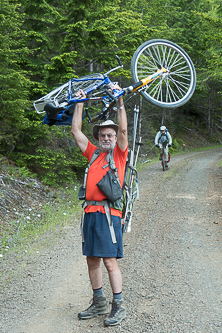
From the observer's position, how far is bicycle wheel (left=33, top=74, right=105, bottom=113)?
154 inches

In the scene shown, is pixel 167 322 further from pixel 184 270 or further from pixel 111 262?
pixel 184 270

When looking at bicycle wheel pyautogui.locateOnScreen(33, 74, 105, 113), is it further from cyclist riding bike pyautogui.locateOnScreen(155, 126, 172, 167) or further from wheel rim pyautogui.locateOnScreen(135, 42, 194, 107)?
cyclist riding bike pyautogui.locateOnScreen(155, 126, 172, 167)

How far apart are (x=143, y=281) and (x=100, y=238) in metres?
1.66

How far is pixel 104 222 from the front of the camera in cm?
370

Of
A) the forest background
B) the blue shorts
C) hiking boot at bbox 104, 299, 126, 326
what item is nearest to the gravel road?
hiking boot at bbox 104, 299, 126, 326

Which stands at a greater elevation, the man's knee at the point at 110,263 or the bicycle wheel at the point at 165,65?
the bicycle wheel at the point at 165,65

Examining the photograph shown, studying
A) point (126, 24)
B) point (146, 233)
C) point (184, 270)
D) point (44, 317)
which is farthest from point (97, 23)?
point (44, 317)

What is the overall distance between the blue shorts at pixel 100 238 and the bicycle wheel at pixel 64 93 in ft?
4.38

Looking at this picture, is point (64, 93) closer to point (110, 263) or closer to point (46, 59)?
point (110, 263)

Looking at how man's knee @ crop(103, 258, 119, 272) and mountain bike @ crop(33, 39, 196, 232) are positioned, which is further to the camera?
mountain bike @ crop(33, 39, 196, 232)

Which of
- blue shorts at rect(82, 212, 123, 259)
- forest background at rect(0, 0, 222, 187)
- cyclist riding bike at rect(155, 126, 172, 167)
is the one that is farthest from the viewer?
cyclist riding bike at rect(155, 126, 172, 167)

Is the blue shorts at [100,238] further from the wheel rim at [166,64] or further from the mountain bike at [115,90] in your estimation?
the wheel rim at [166,64]

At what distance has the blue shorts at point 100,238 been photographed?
366 cm

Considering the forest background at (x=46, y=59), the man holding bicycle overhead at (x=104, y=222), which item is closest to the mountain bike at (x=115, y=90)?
the man holding bicycle overhead at (x=104, y=222)
